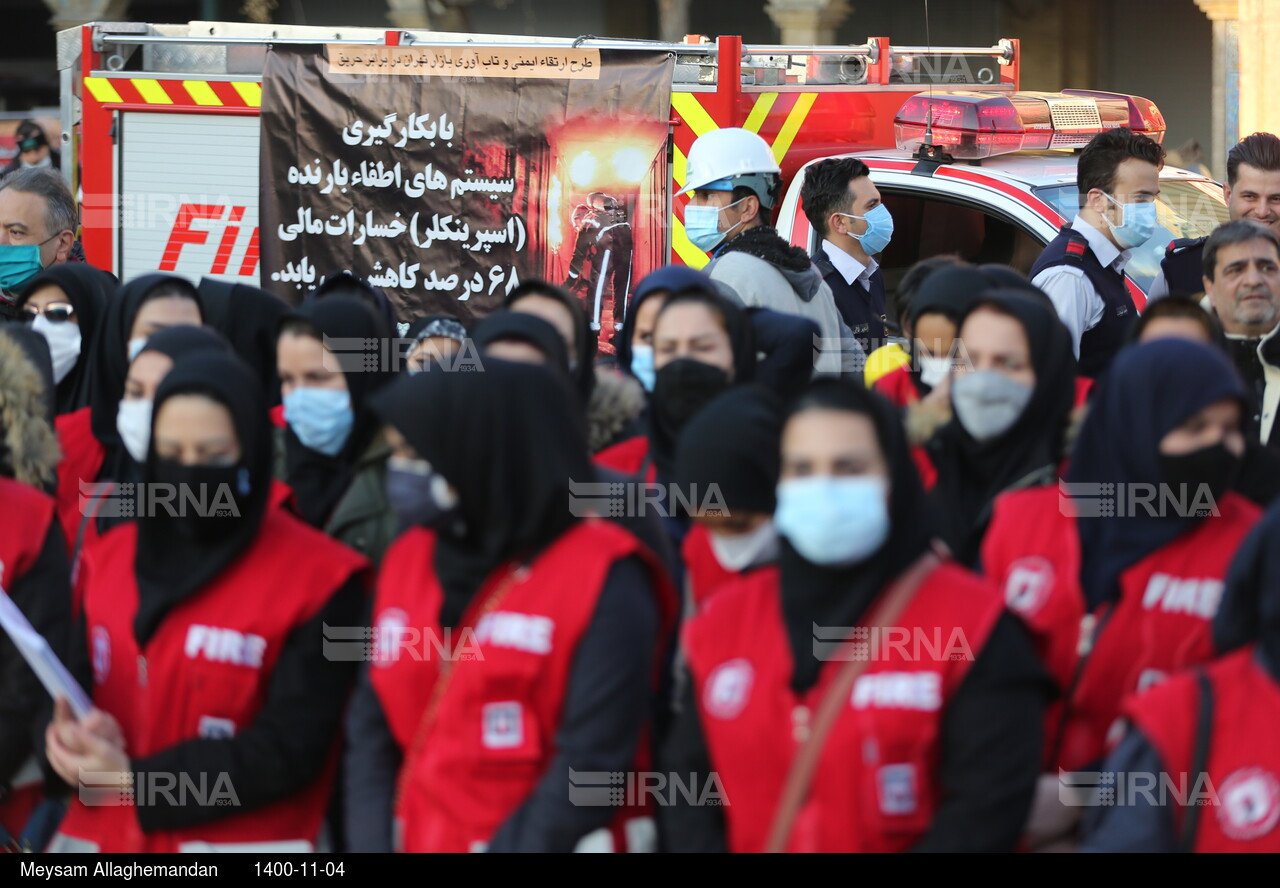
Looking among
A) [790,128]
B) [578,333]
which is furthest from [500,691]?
[790,128]

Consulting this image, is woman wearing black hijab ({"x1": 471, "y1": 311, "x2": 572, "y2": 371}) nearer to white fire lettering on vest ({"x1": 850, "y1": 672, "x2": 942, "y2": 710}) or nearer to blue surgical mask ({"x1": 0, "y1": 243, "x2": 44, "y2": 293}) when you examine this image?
white fire lettering on vest ({"x1": 850, "y1": 672, "x2": 942, "y2": 710})

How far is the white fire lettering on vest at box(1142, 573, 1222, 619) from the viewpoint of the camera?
302 cm

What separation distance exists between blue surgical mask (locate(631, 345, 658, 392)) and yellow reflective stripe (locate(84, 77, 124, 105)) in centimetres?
489

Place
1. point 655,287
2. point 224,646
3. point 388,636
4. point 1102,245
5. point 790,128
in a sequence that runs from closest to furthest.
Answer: point 388,636
point 224,646
point 655,287
point 1102,245
point 790,128

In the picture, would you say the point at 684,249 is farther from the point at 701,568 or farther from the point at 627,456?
the point at 701,568

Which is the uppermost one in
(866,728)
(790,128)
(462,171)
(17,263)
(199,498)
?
(790,128)

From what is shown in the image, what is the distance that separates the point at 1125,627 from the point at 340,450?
1981 millimetres

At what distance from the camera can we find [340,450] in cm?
412

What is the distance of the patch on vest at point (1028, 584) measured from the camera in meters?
3.12

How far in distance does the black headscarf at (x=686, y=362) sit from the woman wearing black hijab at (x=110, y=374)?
146 centimetres

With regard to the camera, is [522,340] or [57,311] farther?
[57,311]

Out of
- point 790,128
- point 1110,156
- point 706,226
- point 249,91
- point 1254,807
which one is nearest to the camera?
point 1254,807

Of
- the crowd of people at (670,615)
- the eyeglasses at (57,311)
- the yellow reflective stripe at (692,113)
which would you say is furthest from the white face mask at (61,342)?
the yellow reflective stripe at (692,113)
